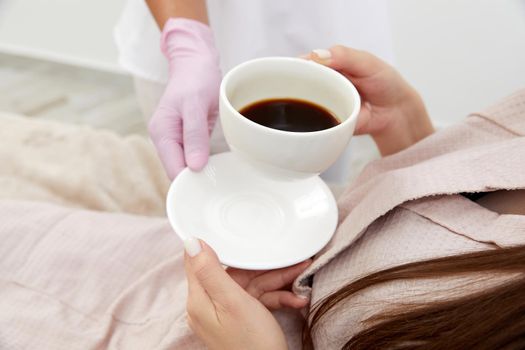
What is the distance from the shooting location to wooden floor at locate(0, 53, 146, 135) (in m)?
2.27

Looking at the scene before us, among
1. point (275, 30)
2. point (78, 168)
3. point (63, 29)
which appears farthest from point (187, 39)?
point (63, 29)

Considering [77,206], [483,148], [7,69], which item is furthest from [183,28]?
[7,69]

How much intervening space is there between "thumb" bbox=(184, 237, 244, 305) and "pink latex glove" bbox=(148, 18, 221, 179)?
0.20 meters

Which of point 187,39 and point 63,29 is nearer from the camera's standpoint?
point 187,39

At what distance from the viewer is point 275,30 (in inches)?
47.2

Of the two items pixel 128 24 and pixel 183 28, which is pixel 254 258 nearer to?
pixel 183 28

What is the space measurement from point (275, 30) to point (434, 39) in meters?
0.98

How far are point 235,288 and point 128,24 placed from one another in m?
0.93

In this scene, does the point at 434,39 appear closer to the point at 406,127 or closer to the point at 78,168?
the point at 406,127

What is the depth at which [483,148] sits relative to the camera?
72 cm

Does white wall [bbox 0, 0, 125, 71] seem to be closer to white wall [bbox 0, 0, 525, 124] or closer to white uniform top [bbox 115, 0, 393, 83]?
white wall [bbox 0, 0, 525, 124]

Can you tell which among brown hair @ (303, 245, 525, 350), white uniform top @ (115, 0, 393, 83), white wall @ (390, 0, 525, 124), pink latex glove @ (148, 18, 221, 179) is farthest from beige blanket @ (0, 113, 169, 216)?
white wall @ (390, 0, 525, 124)

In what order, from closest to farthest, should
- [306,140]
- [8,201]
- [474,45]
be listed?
[306,140]
[8,201]
[474,45]

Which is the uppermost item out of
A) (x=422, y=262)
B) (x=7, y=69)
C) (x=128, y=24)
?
(x=422, y=262)
